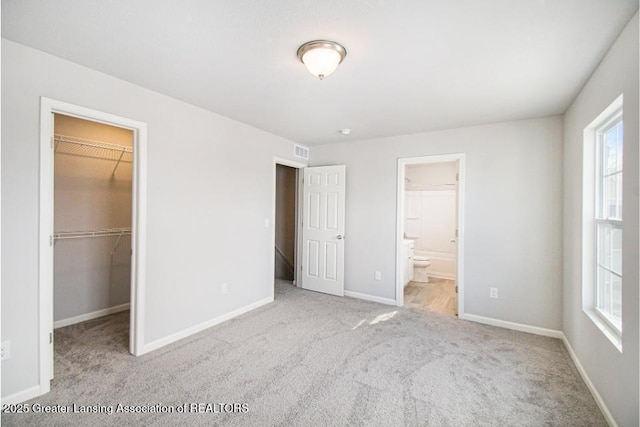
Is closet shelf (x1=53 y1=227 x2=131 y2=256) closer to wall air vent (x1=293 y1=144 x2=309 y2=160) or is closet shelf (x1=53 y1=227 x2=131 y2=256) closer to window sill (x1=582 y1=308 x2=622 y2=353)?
wall air vent (x1=293 y1=144 x2=309 y2=160)

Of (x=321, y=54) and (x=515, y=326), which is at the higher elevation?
(x=321, y=54)

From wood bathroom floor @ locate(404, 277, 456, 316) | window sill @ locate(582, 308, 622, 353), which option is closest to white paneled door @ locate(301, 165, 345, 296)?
wood bathroom floor @ locate(404, 277, 456, 316)

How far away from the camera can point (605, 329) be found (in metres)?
2.05

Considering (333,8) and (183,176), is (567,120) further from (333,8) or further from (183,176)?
(183,176)

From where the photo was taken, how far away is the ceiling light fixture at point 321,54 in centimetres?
187

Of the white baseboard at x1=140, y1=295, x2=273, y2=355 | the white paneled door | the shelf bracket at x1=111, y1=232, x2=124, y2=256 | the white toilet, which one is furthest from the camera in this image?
the white toilet

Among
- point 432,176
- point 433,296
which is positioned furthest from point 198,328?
point 432,176

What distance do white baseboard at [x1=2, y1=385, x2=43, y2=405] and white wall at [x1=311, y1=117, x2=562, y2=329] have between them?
12.1ft

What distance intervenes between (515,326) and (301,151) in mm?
3744

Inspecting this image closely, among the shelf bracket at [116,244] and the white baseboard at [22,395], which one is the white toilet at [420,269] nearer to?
the shelf bracket at [116,244]

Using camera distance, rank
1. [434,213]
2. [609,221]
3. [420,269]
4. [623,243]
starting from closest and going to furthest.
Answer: [623,243]
[609,221]
[420,269]
[434,213]

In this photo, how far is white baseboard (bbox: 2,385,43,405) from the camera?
6.41 feet

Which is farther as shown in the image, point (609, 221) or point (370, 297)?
point (370, 297)

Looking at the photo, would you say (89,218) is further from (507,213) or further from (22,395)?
(507,213)
